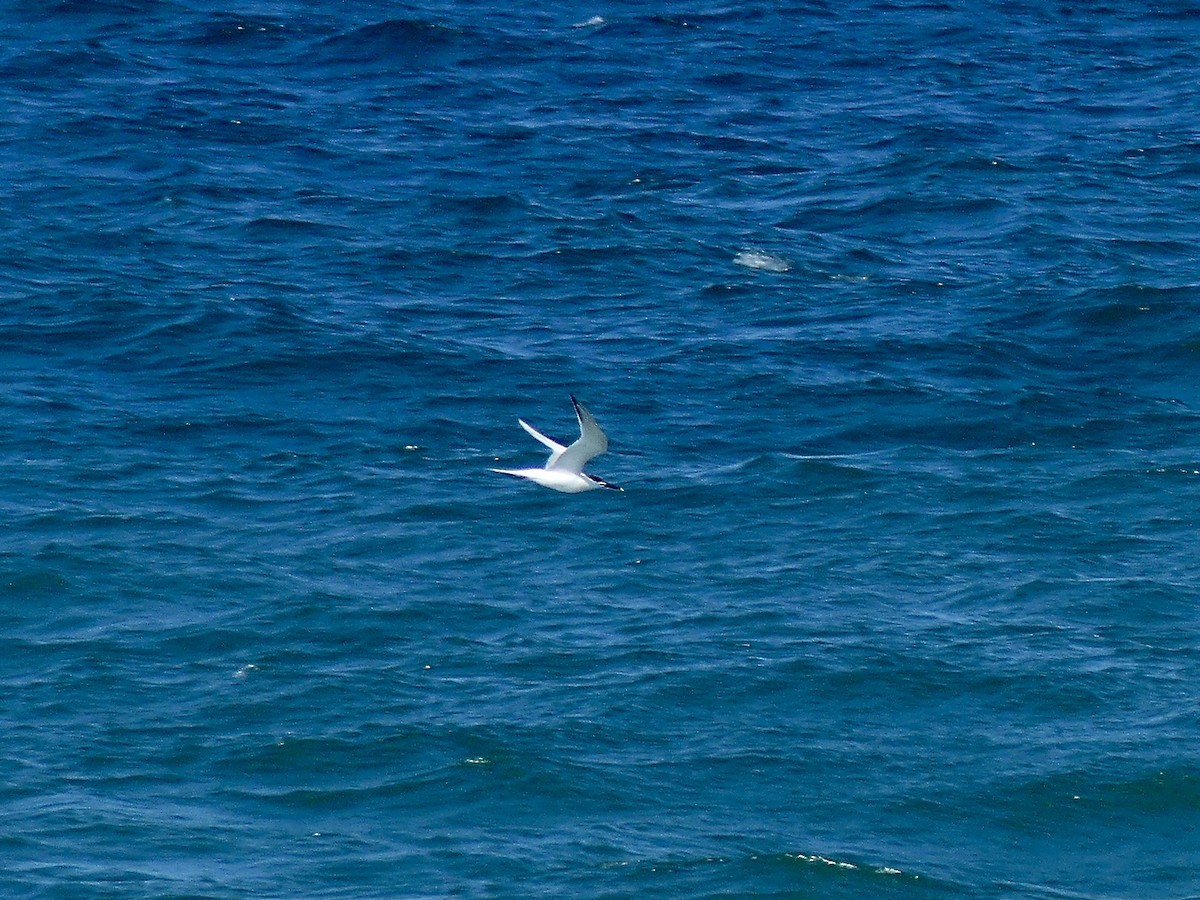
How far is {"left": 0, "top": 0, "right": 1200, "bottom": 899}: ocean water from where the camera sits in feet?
144

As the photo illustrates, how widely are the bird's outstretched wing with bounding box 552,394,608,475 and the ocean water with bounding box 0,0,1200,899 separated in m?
6.87

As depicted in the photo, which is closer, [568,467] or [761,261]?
[568,467]

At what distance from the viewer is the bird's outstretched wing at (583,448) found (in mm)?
37594

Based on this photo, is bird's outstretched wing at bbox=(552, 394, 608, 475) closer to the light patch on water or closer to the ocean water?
the ocean water

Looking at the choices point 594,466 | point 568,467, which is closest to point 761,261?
point 594,466

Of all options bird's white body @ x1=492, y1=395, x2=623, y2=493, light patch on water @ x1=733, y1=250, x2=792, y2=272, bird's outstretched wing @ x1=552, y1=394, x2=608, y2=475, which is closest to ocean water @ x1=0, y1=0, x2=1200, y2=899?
light patch on water @ x1=733, y1=250, x2=792, y2=272

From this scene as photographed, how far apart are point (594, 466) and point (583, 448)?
1663 centimetres

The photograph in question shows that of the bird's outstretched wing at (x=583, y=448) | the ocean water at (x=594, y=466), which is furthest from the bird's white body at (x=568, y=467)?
the ocean water at (x=594, y=466)

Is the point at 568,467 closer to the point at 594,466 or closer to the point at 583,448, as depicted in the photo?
the point at 583,448

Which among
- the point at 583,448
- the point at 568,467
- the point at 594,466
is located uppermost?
the point at 583,448

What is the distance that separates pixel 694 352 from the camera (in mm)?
61750

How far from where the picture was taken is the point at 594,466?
57.2 meters

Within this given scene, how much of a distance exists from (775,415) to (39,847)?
969 inches

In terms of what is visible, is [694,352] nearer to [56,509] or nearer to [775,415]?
[775,415]
